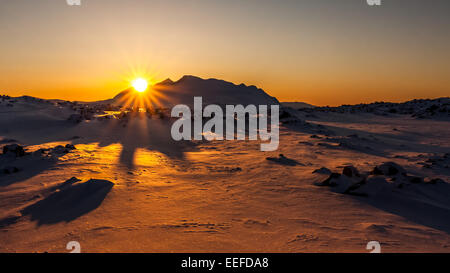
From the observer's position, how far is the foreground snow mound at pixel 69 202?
3764 mm

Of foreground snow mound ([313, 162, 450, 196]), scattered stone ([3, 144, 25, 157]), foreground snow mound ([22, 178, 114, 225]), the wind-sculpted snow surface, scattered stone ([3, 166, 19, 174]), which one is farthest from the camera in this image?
scattered stone ([3, 144, 25, 157])

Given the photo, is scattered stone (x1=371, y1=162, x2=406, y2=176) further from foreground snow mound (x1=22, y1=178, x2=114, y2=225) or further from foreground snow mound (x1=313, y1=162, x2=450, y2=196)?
foreground snow mound (x1=22, y1=178, x2=114, y2=225)

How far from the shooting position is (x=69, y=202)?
4.20 metres

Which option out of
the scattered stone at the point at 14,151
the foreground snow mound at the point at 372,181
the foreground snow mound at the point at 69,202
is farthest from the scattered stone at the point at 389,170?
the scattered stone at the point at 14,151

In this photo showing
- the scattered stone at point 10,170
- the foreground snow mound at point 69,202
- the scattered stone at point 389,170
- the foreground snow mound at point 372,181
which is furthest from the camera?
the scattered stone at point 10,170

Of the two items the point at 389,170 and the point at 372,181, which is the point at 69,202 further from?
the point at 389,170

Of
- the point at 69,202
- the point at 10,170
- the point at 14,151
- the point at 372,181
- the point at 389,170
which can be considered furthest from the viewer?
the point at 14,151

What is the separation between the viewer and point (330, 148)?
8.71 meters

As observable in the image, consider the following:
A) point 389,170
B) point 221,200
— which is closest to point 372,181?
point 389,170

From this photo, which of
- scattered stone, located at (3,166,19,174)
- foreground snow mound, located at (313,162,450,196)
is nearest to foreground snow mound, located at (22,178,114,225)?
scattered stone, located at (3,166,19,174)

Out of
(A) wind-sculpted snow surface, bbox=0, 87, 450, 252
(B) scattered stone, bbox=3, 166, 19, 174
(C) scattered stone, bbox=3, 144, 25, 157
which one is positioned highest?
(C) scattered stone, bbox=3, 144, 25, 157

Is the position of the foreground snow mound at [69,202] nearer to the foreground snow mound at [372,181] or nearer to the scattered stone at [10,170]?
the scattered stone at [10,170]

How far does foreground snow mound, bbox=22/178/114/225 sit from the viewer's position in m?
3.76

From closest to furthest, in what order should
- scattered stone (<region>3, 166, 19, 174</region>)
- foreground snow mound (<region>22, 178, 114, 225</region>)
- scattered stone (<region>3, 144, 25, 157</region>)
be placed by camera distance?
foreground snow mound (<region>22, 178, 114, 225</region>), scattered stone (<region>3, 166, 19, 174</region>), scattered stone (<region>3, 144, 25, 157</region>)
